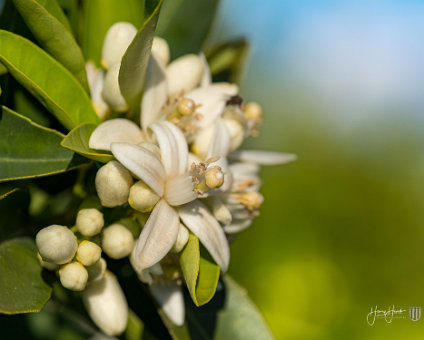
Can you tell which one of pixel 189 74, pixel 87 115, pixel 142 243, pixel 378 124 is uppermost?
pixel 189 74

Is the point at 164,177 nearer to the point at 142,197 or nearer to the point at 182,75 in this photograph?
the point at 142,197

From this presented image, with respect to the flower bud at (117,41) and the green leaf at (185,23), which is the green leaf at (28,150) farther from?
the green leaf at (185,23)

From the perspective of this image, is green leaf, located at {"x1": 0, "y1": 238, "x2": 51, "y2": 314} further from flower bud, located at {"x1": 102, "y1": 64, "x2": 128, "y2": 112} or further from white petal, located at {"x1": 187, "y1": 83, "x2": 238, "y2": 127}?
white petal, located at {"x1": 187, "y1": 83, "x2": 238, "y2": 127}

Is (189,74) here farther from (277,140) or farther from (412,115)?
(412,115)

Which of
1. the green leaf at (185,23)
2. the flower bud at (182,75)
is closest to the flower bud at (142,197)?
the flower bud at (182,75)

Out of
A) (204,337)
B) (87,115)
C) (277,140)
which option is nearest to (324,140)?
(277,140)
